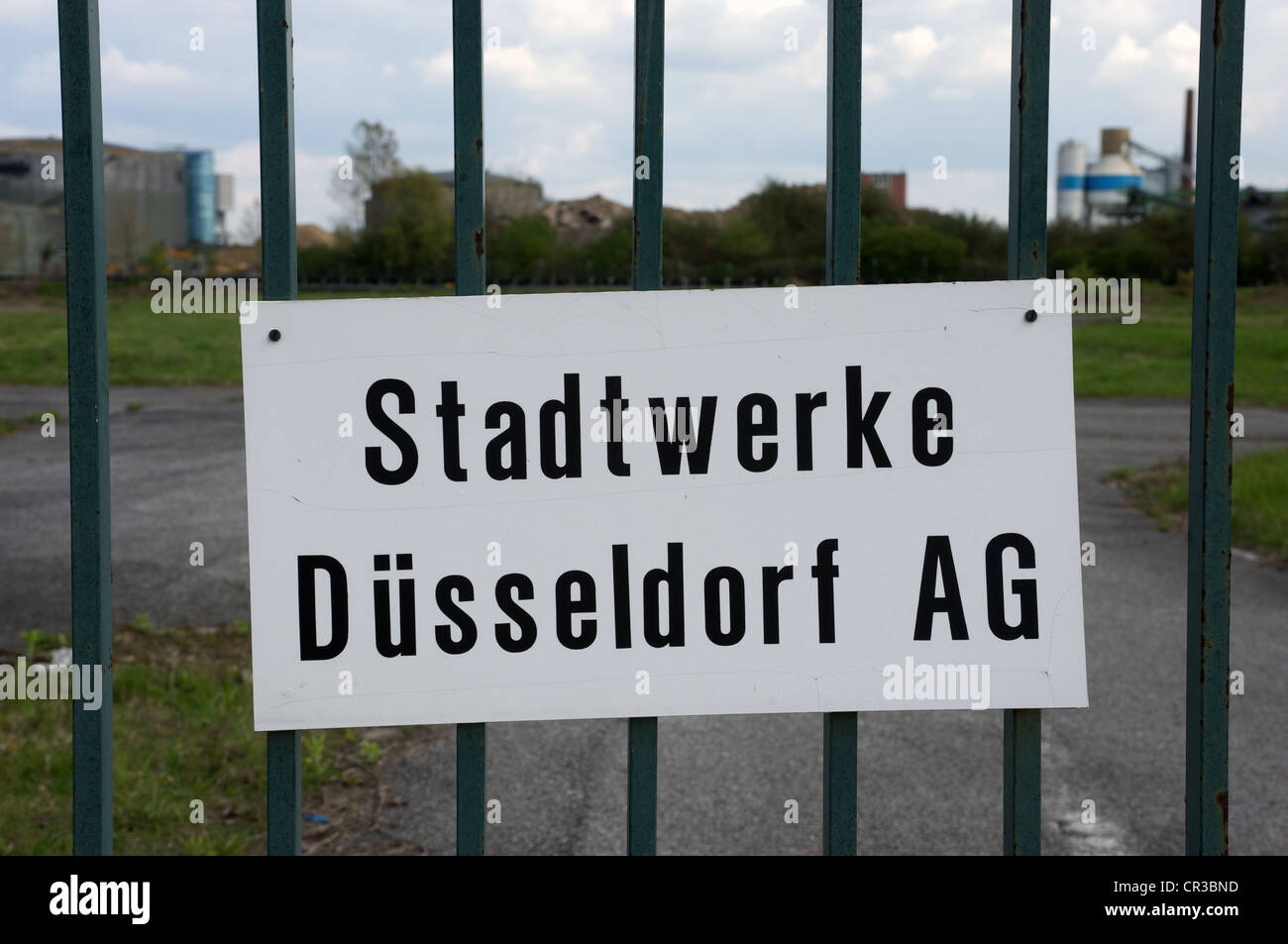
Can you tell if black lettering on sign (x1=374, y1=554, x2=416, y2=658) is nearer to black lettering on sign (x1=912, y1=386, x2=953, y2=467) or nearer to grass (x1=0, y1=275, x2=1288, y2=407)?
black lettering on sign (x1=912, y1=386, x2=953, y2=467)

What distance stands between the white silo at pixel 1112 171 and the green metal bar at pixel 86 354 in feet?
212

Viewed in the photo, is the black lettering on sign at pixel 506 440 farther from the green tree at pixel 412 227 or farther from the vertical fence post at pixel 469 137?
the green tree at pixel 412 227

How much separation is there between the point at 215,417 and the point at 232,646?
393 inches

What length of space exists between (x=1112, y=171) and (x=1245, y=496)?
196ft

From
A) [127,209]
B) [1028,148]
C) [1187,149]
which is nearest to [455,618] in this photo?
[1028,148]

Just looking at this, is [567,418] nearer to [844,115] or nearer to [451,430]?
[451,430]

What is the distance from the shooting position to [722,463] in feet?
5.39

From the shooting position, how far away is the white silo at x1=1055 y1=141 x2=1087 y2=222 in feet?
206

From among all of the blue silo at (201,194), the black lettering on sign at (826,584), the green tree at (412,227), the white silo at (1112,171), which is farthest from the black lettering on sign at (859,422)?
the white silo at (1112,171)

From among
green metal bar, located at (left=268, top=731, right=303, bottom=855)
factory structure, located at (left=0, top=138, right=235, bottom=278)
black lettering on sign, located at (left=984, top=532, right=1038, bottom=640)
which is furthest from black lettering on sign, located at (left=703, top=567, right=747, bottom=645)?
factory structure, located at (left=0, top=138, right=235, bottom=278)

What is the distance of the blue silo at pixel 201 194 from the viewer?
151 ft

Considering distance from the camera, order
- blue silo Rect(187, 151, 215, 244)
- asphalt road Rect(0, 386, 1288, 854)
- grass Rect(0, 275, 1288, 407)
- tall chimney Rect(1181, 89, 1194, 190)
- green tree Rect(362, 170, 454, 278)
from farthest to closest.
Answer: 1. tall chimney Rect(1181, 89, 1194, 190)
2. blue silo Rect(187, 151, 215, 244)
3. grass Rect(0, 275, 1288, 407)
4. green tree Rect(362, 170, 454, 278)
5. asphalt road Rect(0, 386, 1288, 854)

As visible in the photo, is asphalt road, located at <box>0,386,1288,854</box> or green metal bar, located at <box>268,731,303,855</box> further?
asphalt road, located at <box>0,386,1288,854</box>
